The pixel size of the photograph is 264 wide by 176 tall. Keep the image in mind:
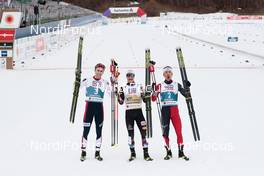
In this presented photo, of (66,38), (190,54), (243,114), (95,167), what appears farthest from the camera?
(66,38)

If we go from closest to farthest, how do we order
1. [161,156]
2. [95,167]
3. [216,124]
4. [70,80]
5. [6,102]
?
[95,167] < [161,156] < [216,124] < [6,102] < [70,80]

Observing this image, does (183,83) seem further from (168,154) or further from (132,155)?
(132,155)

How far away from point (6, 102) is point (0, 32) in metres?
8.56

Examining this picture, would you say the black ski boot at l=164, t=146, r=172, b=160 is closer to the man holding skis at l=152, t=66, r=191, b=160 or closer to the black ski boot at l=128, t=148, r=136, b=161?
the man holding skis at l=152, t=66, r=191, b=160

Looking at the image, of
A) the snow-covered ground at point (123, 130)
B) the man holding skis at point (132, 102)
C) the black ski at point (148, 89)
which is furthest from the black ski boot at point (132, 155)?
the black ski at point (148, 89)

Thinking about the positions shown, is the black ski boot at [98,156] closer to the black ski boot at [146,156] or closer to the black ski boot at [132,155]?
the black ski boot at [132,155]

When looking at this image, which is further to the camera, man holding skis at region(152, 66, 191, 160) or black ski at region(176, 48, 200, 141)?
black ski at region(176, 48, 200, 141)

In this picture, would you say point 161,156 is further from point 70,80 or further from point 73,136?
point 70,80

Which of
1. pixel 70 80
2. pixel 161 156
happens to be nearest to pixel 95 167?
pixel 161 156

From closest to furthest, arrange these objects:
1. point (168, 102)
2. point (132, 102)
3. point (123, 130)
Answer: point (132, 102), point (168, 102), point (123, 130)

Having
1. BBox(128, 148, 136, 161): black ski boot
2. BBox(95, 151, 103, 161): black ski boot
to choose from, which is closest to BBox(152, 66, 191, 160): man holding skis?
BBox(128, 148, 136, 161): black ski boot

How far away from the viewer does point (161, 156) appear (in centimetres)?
638

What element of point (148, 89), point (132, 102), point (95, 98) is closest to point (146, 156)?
point (132, 102)

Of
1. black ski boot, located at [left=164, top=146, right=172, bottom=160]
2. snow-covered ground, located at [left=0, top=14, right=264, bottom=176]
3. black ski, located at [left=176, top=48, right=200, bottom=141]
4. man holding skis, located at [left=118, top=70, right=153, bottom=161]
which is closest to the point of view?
snow-covered ground, located at [left=0, top=14, right=264, bottom=176]
